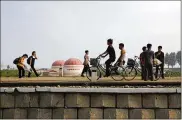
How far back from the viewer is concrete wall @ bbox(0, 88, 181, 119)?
8070 mm

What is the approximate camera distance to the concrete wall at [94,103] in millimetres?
8070

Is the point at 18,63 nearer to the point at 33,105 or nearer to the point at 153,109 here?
the point at 33,105

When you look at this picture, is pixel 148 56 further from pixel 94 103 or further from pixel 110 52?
pixel 94 103

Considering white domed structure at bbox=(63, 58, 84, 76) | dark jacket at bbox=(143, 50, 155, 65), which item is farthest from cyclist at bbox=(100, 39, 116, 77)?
white domed structure at bbox=(63, 58, 84, 76)

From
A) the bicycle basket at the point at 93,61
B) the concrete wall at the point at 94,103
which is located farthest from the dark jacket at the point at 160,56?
the concrete wall at the point at 94,103

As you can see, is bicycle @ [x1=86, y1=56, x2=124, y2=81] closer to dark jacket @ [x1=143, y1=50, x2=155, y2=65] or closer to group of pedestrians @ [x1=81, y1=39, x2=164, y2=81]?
group of pedestrians @ [x1=81, y1=39, x2=164, y2=81]

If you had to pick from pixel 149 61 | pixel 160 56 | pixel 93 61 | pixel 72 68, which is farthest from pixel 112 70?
pixel 72 68

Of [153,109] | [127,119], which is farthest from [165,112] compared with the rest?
[127,119]

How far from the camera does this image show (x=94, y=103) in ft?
26.9

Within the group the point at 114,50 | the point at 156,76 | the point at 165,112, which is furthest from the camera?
the point at 156,76

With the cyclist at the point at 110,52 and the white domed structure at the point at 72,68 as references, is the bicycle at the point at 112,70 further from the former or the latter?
the white domed structure at the point at 72,68

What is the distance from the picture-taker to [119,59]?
1391 centimetres

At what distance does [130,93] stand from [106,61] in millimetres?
5585

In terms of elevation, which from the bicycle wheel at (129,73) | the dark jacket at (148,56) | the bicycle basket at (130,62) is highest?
the dark jacket at (148,56)
